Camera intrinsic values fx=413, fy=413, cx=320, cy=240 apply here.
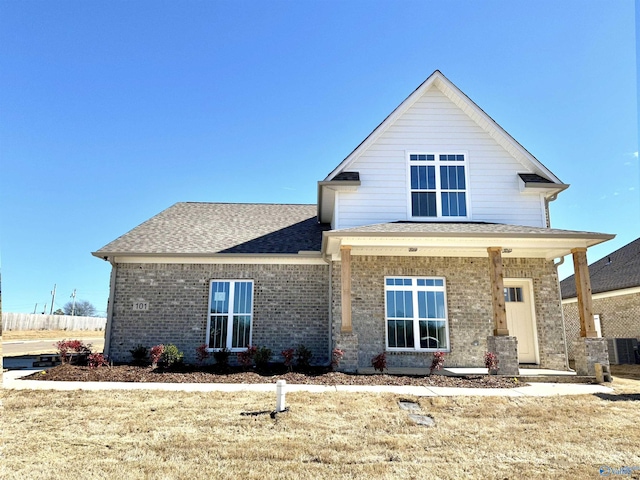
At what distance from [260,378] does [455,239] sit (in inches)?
→ 232

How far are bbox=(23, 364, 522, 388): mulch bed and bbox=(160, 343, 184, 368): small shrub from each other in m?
0.68

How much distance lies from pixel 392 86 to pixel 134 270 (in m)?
10.5

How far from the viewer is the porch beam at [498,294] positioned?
1024 cm

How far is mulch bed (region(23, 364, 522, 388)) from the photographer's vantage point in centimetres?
923

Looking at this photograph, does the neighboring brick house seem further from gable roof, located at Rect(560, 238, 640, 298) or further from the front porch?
the front porch

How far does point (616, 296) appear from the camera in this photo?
17.1 meters

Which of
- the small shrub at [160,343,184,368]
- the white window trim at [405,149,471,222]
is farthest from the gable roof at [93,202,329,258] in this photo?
the white window trim at [405,149,471,222]

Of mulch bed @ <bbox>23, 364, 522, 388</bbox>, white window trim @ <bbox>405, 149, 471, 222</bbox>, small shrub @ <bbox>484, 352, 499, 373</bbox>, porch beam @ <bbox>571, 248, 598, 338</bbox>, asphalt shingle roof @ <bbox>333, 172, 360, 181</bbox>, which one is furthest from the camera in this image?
white window trim @ <bbox>405, 149, 471, 222</bbox>

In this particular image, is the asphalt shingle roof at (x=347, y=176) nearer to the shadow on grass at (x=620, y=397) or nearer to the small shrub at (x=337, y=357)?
the small shrub at (x=337, y=357)

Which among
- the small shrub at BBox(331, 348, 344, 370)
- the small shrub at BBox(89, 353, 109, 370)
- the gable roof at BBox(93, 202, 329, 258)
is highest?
the gable roof at BBox(93, 202, 329, 258)

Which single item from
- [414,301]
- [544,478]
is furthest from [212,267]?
[544,478]

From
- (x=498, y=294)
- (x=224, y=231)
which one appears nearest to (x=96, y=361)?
(x=224, y=231)

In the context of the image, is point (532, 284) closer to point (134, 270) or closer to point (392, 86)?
point (392, 86)

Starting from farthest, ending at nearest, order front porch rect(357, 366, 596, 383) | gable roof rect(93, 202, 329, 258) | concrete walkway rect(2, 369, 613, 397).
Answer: gable roof rect(93, 202, 329, 258), front porch rect(357, 366, 596, 383), concrete walkway rect(2, 369, 613, 397)
